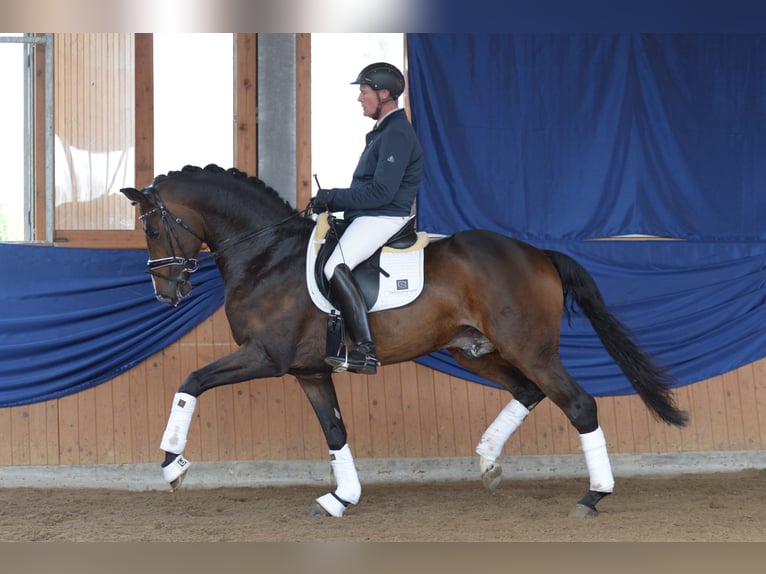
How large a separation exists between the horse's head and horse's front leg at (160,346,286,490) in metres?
0.56

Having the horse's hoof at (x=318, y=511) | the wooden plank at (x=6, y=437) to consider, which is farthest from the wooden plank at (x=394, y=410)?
the wooden plank at (x=6, y=437)

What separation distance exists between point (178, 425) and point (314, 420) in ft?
6.23

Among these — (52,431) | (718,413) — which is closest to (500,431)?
(718,413)

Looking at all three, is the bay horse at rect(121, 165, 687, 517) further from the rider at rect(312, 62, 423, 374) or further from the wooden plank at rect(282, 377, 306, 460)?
the wooden plank at rect(282, 377, 306, 460)

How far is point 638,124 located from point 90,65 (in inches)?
176

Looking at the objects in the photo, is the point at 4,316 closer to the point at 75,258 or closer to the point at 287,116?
the point at 75,258

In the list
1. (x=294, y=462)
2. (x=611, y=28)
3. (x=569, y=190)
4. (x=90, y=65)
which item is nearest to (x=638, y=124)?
(x=569, y=190)

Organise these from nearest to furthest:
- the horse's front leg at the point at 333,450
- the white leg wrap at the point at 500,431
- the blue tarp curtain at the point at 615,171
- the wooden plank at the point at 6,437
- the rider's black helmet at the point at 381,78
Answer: the rider's black helmet at the point at 381,78 → the horse's front leg at the point at 333,450 → the white leg wrap at the point at 500,431 → the wooden plank at the point at 6,437 → the blue tarp curtain at the point at 615,171

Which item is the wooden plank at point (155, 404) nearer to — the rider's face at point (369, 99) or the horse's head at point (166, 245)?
the horse's head at point (166, 245)

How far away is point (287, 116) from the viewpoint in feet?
22.4

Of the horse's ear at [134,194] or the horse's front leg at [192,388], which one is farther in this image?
the horse's ear at [134,194]

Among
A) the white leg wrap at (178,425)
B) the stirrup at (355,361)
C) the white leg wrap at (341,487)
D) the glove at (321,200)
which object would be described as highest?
the glove at (321,200)

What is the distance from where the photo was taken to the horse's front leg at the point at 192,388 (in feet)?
16.0

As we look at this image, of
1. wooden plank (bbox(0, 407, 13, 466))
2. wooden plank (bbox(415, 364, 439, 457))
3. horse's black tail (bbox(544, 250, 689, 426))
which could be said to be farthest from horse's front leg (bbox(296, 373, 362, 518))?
wooden plank (bbox(0, 407, 13, 466))
